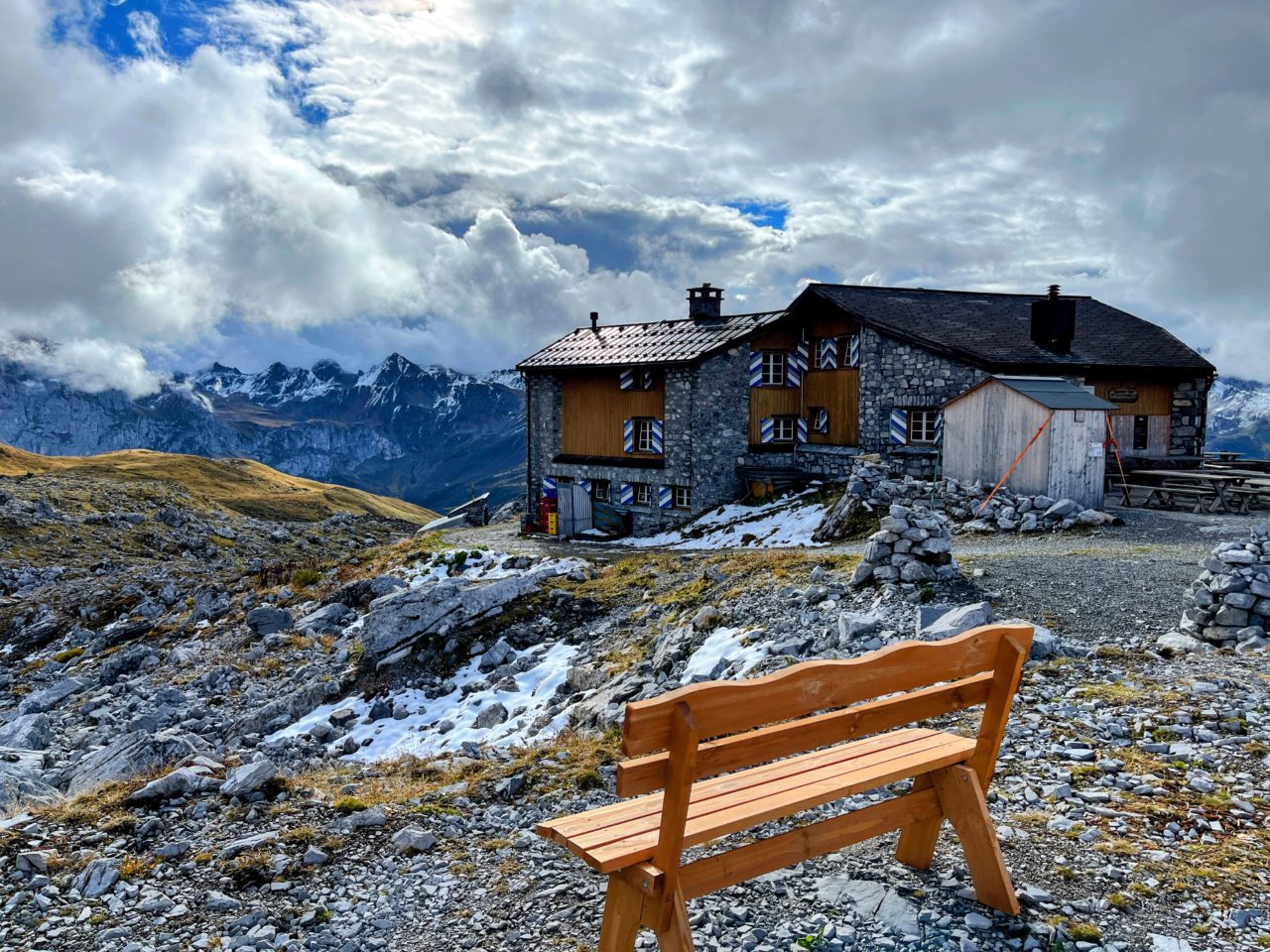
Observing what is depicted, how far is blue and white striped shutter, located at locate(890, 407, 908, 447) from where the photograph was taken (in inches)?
1121

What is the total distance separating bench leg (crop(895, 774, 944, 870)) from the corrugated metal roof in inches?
1006

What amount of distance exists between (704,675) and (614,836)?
22.9ft

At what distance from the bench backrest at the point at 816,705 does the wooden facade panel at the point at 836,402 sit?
25.9 m

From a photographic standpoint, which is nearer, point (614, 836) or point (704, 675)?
point (614, 836)

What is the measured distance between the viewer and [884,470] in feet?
78.6

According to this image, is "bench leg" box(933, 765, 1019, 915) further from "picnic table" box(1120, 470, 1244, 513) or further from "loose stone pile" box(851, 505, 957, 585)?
"picnic table" box(1120, 470, 1244, 513)

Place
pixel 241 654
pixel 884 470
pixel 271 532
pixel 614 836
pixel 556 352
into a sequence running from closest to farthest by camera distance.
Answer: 1. pixel 614 836
2. pixel 241 654
3. pixel 884 470
4. pixel 556 352
5. pixel 271 532

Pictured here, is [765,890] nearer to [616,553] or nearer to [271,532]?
[616,553]

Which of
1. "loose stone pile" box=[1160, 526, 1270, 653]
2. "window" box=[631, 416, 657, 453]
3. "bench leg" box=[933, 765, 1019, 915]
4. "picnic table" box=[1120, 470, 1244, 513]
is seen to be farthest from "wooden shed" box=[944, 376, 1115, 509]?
"bench leg" box=[933, 765, 1019, 915]

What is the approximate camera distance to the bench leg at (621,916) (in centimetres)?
439

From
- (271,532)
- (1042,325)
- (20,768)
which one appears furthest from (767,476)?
(271,532)

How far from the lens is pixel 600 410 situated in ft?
114

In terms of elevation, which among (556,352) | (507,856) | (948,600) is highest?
(556,352)

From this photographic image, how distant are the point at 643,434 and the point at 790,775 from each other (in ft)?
92.6
